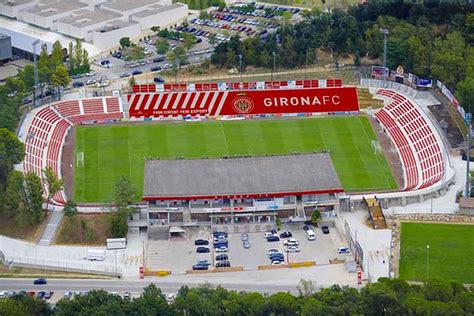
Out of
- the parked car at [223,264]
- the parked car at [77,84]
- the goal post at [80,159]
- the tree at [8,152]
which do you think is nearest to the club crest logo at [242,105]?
the goal post at [80,159]

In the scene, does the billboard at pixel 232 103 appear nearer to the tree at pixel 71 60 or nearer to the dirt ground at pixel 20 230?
the tree at pixel 71 60

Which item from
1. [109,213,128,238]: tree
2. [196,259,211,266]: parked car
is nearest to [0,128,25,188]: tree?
[109,213,128,238]: tree

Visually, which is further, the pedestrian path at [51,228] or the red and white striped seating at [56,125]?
the red and white striped seating at [56,125]

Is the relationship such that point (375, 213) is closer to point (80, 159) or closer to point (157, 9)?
point (80, 159)

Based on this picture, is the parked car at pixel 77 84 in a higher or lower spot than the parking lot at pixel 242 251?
higher

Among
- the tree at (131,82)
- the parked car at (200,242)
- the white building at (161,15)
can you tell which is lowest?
the parked car at (200,242)

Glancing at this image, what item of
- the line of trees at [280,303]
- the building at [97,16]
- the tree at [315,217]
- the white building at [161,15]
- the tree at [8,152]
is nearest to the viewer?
the line of trees at [280,303]
